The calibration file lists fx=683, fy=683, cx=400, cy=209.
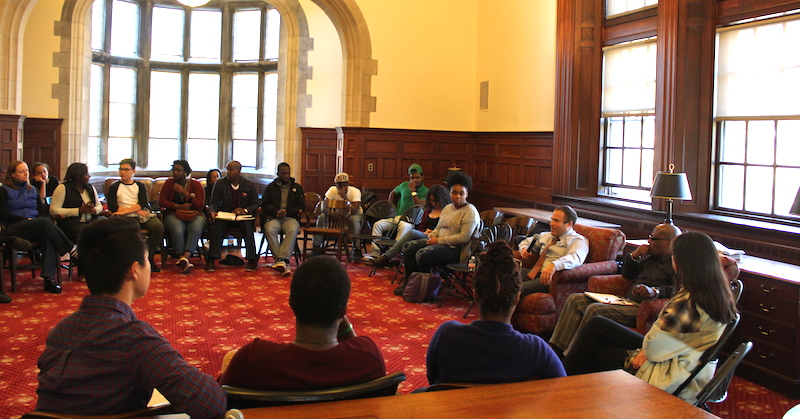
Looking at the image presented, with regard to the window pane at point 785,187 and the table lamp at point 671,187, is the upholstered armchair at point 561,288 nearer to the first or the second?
the table lamp at point 671,187

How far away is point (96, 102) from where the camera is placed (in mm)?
12297

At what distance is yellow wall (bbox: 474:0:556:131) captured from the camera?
8.51 meters

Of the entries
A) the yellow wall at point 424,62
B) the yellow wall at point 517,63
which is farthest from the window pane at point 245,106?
the yellow wall at point 517,63

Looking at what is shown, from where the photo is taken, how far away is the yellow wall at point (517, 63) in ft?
27.9

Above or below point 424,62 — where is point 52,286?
below

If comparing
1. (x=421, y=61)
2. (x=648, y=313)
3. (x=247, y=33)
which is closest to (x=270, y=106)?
(x=247, y=33)

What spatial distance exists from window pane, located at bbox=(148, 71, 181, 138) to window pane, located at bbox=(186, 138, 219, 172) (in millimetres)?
359

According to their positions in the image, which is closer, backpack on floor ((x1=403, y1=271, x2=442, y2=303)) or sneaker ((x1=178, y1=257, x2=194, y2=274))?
backpack on floor ((x1=403, y1=271, x2=442, y2=303))

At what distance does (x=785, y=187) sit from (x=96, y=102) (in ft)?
36.3

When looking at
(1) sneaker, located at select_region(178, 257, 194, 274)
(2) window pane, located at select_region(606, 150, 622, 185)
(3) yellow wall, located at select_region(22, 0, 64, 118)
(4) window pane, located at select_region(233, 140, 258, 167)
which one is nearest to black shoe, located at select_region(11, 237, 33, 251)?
(1) sneaker, located at select_region(178, 257, 194, 274)

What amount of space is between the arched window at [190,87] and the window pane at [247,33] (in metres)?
0.02

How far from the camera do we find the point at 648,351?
3.13 meters

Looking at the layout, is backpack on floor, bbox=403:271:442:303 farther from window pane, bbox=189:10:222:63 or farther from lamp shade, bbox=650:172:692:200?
window pane, bbox=189:10:222:63

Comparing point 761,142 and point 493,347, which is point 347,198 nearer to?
point 761,142
